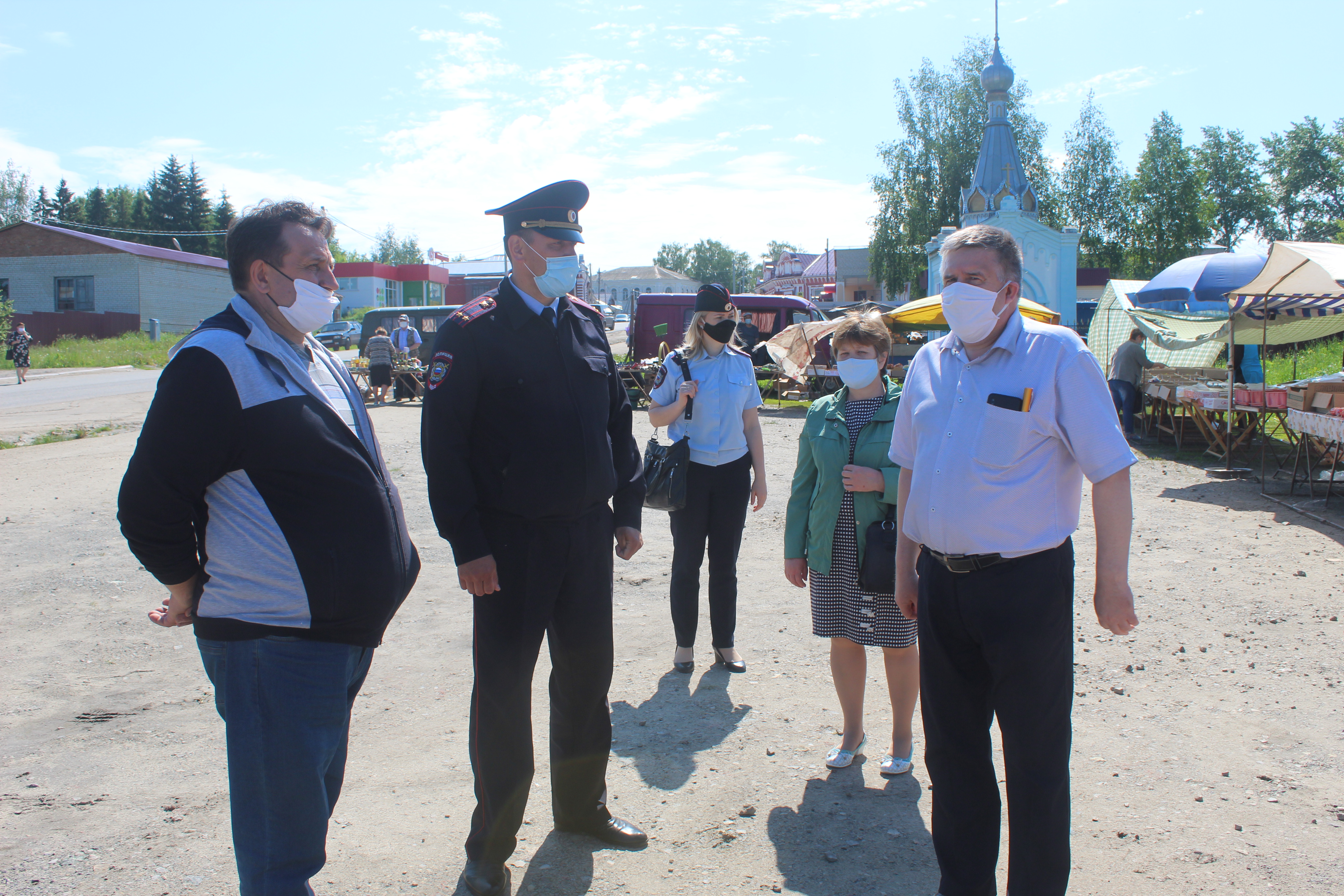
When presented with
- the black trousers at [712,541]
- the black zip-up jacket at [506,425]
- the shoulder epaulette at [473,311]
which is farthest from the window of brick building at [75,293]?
the black zip-up jacket at [506,425]

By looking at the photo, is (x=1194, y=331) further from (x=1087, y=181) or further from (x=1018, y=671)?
(x=1087, y=181)

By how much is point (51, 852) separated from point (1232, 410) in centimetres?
1144

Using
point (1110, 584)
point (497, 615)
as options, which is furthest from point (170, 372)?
point (1110, 584)

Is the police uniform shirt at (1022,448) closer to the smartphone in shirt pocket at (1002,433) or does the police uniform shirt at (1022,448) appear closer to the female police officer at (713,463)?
the smartphone in shirt pocket at (1002,433)

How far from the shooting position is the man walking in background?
2168mm

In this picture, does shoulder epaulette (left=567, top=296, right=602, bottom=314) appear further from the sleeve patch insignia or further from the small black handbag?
the small black handbag

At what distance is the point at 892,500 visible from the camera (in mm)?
3152

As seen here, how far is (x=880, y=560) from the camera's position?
3.10 m

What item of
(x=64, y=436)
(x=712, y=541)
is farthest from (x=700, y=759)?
(x=64, y=436)

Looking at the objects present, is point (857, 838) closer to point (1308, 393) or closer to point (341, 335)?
point (1308, 393)

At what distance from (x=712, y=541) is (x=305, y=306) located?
2.70 meters

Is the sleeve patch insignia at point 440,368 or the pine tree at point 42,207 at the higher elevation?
the pine tree at point 42,207

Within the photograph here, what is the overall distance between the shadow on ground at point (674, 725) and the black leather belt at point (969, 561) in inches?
61.3

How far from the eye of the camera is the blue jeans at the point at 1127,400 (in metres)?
13.5
